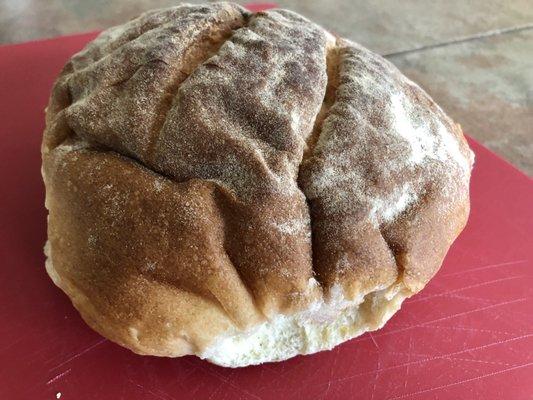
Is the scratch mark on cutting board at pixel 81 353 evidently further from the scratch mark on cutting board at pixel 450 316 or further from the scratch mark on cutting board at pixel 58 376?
the scratch mark on cutting board at pixel 450 316

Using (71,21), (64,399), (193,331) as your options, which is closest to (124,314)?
(193,331)

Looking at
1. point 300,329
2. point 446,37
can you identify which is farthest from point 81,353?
point 446,37

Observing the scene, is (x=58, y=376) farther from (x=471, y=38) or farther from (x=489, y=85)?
(x=471, y=38)

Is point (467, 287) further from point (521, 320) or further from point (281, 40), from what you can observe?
point (281, 40)

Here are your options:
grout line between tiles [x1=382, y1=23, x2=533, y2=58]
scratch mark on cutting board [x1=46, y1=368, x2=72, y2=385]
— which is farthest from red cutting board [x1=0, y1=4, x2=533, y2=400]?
grout line between tiles [x1=382, y1=23, x2=533, y2=58]

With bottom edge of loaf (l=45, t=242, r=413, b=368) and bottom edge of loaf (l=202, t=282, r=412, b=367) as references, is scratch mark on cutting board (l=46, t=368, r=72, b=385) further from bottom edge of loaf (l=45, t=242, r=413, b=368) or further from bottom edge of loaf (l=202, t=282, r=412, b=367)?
bottom edge of loaf (l=202, t=282, r=412, b=367)

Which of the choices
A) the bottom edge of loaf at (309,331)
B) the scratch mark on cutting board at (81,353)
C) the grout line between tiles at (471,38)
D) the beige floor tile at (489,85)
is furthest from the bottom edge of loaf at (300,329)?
the grout line between tiles at (471,38)
